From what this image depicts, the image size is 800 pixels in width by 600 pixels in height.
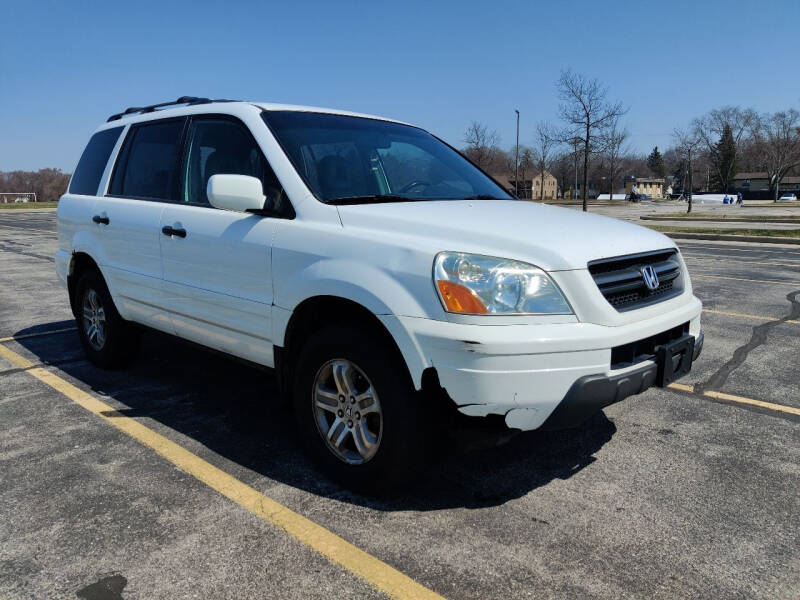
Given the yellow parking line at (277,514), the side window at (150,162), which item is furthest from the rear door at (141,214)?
the yellow parking line at (277,514)

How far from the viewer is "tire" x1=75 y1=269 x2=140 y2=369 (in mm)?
4805

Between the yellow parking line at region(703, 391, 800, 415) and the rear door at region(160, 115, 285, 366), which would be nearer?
the rear door at region(160, 115, 285, 366)

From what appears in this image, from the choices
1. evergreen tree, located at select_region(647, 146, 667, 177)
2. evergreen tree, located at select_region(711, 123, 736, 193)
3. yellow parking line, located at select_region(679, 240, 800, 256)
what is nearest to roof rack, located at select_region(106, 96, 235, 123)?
yellow parking line, located at select_region(679, 240, 800, 256)

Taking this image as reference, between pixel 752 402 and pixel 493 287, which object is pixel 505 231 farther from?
pixel 752 402

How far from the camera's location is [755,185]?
369 ft

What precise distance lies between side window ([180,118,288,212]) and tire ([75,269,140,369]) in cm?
136

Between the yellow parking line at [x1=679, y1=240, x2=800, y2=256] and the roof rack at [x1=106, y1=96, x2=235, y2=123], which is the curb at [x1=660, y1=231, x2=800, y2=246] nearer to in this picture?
the yellow parking line at [x1=679, y1=240, x2=800, y2=256]

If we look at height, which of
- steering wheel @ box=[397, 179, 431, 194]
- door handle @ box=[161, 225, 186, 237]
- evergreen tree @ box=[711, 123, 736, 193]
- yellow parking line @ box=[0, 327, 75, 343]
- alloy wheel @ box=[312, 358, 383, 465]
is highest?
evergreen tree @ box=[711, 123, 736, 193]

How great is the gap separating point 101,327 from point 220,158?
2040 millimetres

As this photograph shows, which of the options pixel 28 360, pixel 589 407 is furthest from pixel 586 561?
pixel 28 360

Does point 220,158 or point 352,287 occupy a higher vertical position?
point 220,158

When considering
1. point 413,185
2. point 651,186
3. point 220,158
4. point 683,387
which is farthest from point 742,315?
point 651,186

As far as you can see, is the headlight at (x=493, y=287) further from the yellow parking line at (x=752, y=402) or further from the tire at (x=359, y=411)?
the yellow parking line at (x=752, y=402)

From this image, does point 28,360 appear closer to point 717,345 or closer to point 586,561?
point 586,561
